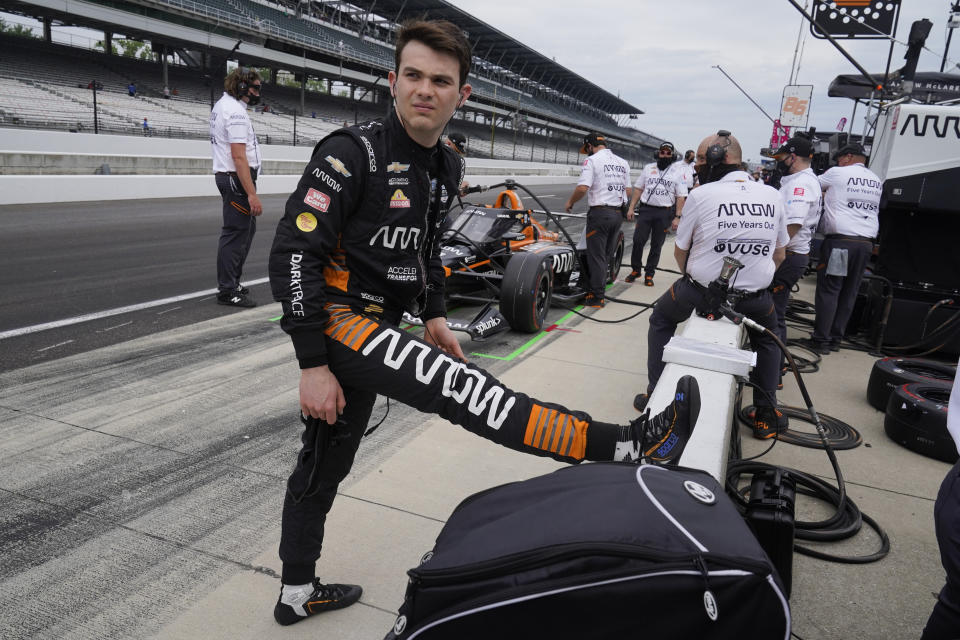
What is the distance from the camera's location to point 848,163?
664 cm

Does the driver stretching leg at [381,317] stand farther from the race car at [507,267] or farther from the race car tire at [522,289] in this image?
the race car tire at [522,289]

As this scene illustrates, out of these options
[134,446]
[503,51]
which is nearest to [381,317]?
[134,446]

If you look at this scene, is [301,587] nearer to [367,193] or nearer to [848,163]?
Result: [367,193]

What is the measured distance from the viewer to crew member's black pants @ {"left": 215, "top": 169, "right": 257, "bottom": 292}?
5.91 meters

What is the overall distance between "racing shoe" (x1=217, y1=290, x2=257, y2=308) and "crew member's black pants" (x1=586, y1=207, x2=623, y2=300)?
3885 millimetres

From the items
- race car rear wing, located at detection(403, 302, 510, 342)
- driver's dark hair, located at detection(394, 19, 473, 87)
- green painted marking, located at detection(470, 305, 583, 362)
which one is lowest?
green painted marking, located at detection(470, 305, 583, 362)

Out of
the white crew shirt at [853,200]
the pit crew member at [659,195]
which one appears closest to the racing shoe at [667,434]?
the white crew shirt at [853,200]

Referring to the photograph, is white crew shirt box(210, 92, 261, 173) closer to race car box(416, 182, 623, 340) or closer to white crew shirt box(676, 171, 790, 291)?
race car box(416, 182, 623, 340)

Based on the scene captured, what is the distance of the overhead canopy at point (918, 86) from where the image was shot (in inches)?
360

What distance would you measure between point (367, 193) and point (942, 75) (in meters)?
12.5

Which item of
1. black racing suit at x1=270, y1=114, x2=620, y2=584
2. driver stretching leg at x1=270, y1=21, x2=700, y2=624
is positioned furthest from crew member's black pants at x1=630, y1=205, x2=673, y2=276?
black racing suit at x1=270, y1=114, x2=620, y2=584

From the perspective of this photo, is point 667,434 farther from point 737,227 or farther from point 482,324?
point 482,324

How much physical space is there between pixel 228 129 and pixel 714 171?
13.5 feet

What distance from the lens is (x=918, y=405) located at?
164 inches
